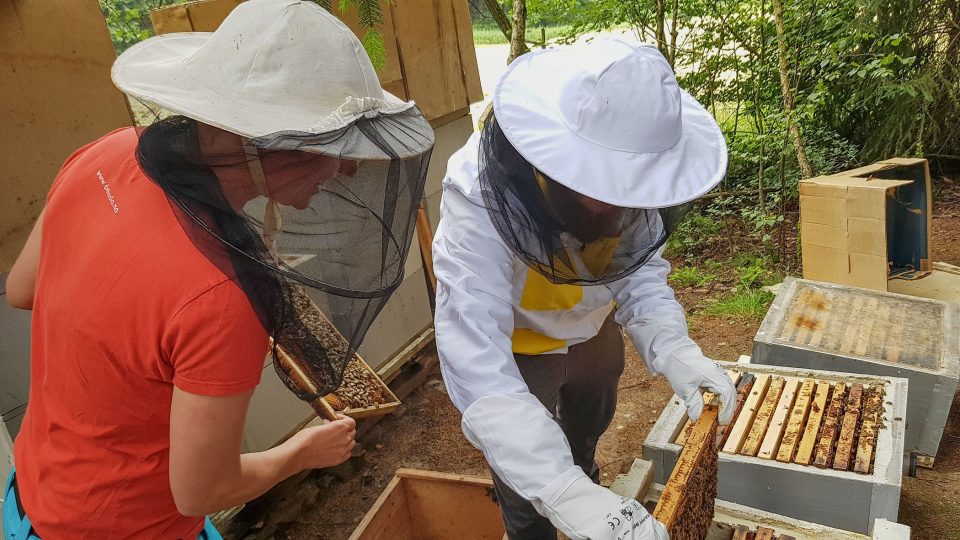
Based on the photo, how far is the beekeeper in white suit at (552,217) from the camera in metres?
1.44

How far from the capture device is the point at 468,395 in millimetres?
1603

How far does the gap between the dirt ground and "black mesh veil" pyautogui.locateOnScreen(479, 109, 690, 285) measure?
7.43 ft

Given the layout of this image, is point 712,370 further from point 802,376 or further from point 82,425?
point 82,425

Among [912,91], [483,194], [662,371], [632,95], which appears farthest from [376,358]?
[912,91]

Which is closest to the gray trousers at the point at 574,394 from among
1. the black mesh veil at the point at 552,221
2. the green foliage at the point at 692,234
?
the black mesh veil at the point at 552,221

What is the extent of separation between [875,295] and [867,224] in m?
0.47

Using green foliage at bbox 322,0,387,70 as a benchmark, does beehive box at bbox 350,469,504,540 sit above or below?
below

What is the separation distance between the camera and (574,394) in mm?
2238

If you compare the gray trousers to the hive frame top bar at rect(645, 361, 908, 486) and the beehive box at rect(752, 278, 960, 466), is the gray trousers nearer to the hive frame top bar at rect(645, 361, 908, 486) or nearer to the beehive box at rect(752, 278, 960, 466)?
the hive frame top bar at rect(645, 361, 908, 486)

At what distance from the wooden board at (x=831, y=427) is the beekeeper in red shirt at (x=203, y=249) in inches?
76.9

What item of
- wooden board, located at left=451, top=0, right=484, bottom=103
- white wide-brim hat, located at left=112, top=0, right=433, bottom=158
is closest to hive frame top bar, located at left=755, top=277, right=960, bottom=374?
wooden board, located at left=451, top=0, right=484, bottom=103

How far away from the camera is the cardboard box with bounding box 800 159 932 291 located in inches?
150

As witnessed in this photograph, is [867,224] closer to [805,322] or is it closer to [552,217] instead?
[805,322]

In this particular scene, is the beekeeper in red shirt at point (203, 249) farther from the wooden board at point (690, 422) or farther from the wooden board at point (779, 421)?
the wooden board at point (779, 421)
